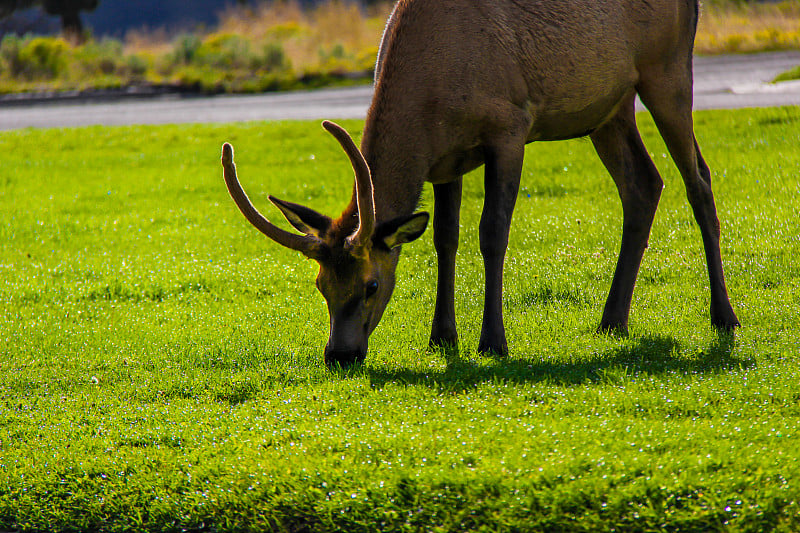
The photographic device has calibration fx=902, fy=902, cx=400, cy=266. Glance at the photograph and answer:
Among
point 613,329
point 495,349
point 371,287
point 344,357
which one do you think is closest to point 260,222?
point 371,287

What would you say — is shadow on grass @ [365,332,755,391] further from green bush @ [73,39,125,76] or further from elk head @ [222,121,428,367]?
green bush @ [73,39,125,76]

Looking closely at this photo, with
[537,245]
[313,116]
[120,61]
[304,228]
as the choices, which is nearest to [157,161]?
[313,116]

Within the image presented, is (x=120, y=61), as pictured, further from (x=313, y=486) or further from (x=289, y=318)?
(x=313, y=486)

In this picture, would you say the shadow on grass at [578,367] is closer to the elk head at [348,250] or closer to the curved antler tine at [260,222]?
the elk head at [348,250]

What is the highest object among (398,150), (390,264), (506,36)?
(506,36)

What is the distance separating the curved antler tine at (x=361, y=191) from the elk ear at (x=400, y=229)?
4.5 inches

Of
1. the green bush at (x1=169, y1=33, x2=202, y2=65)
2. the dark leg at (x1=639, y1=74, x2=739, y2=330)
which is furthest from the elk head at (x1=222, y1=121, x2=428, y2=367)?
the green bush at (x1=169, y1=33, x2=202, y2=65)

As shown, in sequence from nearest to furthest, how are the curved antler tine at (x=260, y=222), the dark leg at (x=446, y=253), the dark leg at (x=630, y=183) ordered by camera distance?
the curved antler tine at (x=260, y=222)
the dark leg at (x=446, y=253)
the dark leg at (x=630, y=183)

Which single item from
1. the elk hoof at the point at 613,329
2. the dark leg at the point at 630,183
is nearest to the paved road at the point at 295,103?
the dark leg at the point at 630,183

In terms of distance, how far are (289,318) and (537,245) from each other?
3215 millimetres

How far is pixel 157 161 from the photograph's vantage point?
1620cm

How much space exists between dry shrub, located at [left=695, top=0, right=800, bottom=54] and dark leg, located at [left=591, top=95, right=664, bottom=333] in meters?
21.9

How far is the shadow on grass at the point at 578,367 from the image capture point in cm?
619

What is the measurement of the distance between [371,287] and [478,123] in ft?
4.71
